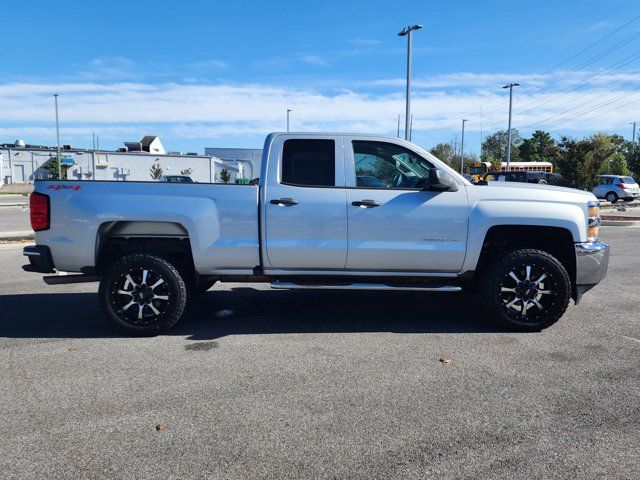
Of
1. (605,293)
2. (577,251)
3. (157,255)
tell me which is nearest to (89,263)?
(157,255)

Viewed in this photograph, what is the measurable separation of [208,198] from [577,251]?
3.77m

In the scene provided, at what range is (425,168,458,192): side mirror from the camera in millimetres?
5168

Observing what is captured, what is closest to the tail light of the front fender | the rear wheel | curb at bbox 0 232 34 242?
the front fender

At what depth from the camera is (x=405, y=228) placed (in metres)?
5.32

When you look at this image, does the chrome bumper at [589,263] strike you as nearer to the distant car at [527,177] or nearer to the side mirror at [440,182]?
the side mirror at [440,182]

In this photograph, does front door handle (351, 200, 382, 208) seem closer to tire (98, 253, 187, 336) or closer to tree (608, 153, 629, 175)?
tire (98, 253, 187, 336)

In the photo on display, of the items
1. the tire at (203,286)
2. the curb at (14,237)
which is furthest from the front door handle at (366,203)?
the curb at (14,237)

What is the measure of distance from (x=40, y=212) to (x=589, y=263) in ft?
18.2

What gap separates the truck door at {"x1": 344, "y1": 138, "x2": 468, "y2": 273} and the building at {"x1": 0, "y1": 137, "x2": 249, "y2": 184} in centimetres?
5912

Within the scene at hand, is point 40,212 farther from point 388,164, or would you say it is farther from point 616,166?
point 616,166

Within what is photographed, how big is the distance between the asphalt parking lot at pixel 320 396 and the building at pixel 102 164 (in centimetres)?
5883

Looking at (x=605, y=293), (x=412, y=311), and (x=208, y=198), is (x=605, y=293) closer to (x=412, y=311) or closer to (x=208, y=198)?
(x=412, y=311)

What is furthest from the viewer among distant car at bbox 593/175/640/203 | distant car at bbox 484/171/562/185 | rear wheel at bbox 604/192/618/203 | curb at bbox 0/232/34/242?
distant car at bbox 484/171/562/185

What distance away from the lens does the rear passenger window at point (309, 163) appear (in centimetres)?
547
